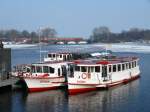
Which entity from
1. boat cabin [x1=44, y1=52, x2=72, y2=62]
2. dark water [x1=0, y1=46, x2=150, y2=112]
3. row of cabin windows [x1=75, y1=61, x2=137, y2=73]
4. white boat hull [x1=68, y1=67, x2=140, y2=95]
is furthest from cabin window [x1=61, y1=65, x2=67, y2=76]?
boat cabin [x1=44, y1=52, x2=72, y2=62]

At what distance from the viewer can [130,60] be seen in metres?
54.3

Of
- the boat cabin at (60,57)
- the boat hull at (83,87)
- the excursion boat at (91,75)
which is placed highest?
the boat cabin at (60,57)

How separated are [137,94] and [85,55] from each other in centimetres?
1661

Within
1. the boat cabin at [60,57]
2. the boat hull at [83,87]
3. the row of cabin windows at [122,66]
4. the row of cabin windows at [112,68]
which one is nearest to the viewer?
the boat hull at [83,87]

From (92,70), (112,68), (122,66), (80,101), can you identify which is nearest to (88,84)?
(92,70)

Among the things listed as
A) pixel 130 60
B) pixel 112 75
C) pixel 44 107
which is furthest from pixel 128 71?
pixel 44 107

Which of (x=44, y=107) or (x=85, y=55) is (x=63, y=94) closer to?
(x=44, y=107)

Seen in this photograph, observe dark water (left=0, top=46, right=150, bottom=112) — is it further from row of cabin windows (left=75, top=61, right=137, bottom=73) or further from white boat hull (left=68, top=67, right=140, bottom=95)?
row of cabin windows (left=75, top=61, right=137, bottom=73)

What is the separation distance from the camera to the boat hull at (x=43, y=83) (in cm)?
4525

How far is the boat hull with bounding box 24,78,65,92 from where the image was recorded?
45.2 meters

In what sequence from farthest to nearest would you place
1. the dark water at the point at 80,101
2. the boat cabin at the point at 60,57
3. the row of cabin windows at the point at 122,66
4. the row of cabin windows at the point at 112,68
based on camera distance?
1. the boat cabin at the point at 60,57
2. the row of cabin windows at the point at 122,66
3. the row of cabin windows at the point at 112,68
4. the dark water at the point at 80,101

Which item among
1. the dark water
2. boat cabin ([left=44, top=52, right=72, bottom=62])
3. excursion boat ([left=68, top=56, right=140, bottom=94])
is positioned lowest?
the dark water

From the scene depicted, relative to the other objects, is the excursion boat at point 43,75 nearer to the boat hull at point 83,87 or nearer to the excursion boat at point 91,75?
the excursion boat at point 91,75

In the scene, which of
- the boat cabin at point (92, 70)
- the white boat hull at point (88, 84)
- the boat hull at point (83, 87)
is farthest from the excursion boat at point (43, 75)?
the boat hull at point (83, 87)
